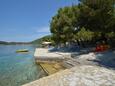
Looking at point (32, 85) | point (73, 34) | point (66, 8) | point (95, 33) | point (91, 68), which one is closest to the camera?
point (32, 85)

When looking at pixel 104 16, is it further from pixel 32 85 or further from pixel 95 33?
pixel 32 85

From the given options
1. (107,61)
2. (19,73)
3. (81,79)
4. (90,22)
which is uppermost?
(90,22)

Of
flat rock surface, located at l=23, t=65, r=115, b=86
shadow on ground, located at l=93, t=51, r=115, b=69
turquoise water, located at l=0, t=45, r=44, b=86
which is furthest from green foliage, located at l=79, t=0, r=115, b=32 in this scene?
flat rock surface, located at l=23, t=65, r=115, b=86

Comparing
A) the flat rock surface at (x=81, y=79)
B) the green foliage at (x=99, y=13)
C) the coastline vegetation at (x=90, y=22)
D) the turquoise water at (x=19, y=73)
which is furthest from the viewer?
the coastline vegetation at (x=90, y=22)

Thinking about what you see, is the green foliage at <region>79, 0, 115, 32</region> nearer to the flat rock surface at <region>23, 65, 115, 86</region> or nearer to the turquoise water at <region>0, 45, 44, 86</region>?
the turquoise water at <region>0, 45, 44, 86</region>

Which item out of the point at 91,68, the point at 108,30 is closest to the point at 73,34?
the point at 108,30

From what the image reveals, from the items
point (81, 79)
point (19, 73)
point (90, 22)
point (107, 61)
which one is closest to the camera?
point (81, 79)

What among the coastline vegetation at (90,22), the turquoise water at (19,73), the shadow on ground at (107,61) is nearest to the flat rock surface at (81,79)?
the shadow on ground at (107,61)

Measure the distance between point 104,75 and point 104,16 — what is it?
23475 mm

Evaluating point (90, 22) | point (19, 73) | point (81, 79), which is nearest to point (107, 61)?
point (19, 73)

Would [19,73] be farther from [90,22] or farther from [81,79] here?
[90,22]

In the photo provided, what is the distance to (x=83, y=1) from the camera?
123ft

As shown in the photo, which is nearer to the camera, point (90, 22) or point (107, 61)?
point (107, 61)

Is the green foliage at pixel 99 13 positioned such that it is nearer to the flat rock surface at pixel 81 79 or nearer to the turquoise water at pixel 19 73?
the turquoise water at pixel 19 73
